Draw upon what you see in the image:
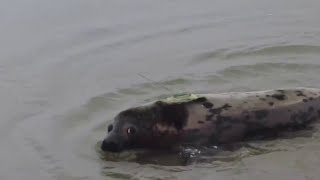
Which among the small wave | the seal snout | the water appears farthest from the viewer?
the small wave

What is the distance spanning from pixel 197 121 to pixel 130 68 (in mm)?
2177

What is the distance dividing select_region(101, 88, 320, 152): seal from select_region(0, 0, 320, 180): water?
140mm

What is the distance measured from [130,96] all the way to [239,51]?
163 cm

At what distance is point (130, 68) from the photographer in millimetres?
6930

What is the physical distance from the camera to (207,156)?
482 cm

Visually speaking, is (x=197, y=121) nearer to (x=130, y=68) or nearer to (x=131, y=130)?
(x=131, y=130)

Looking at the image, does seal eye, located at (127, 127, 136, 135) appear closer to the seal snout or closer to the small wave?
the seal snout

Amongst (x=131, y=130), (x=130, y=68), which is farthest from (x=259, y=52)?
(x=131, y=130)

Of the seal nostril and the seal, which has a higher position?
the seal

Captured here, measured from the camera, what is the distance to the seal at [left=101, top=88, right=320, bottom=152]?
4.88 meters

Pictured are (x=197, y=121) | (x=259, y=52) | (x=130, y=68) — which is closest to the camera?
(x=197, y=121)

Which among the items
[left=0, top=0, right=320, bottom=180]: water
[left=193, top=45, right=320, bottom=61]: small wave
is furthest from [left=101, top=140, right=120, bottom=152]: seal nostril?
[left=193, top=45, right=320, bottom=61]: small wave

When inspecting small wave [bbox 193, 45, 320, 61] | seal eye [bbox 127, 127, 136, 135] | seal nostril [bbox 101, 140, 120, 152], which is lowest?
seal nostril [bbox 101, 140, 120, 152]

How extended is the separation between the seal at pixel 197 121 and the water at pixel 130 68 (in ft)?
0.46
